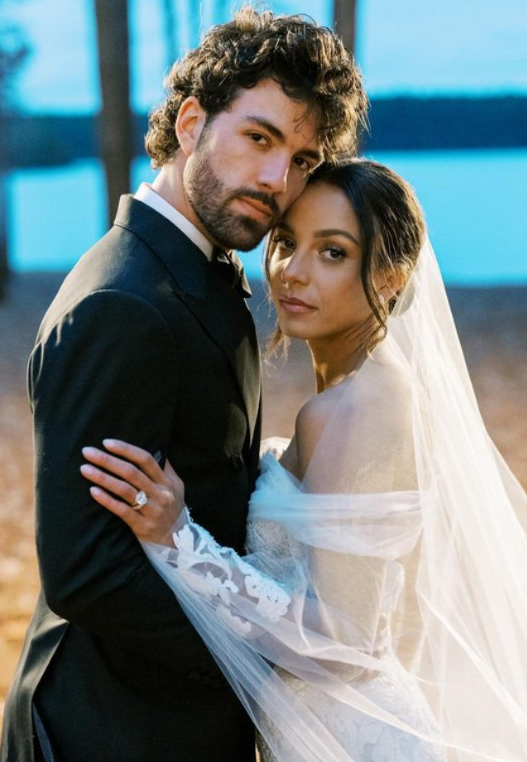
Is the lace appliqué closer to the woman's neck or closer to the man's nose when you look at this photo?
the woman's neck

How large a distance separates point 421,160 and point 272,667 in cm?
907

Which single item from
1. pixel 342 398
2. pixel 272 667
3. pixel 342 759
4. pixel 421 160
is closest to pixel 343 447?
pixel 342 398

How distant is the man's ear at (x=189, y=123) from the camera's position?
7.86 ft

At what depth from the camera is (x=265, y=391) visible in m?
8.09

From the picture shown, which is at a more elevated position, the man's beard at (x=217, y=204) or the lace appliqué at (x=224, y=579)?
the man's beard at (x=217, y=204)

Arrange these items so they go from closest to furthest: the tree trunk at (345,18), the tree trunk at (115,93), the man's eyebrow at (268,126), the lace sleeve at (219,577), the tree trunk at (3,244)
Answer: the lace sleeve at (219,577), the man's eyebrow at (268,126), the tree trunk at (345,18), the tree trunk at (115,93), the tree trunk at (3,244)

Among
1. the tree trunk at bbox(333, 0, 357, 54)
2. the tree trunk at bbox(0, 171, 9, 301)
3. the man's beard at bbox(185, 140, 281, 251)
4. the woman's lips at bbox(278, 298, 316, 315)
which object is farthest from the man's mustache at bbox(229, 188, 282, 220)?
the tree trunk at bbox(0, 171, 9, 301)

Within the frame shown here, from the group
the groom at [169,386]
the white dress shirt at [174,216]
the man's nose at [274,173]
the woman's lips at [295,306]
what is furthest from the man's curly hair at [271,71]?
the woman's lips at [295,306]

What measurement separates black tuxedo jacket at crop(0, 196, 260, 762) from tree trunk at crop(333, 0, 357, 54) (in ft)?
19.5

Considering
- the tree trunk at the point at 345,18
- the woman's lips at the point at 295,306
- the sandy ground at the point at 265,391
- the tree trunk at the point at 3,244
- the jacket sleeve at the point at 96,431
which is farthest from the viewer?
the tree trunk at the point at 3,244

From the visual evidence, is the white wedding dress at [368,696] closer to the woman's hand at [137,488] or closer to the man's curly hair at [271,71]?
the woman's hand at [137,488]

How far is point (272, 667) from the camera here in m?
2.31

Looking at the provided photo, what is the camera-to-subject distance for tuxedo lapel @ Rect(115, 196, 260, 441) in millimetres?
2182

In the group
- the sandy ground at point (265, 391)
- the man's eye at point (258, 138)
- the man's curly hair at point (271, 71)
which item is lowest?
the sandy ground at point (265, 391)
